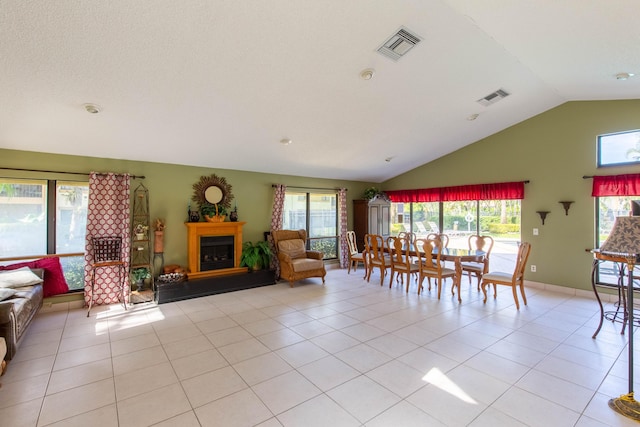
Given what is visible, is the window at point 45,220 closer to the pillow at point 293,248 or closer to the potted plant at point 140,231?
the potted plant at point 140,231

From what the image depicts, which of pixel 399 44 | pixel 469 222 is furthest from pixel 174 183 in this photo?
pixel 469 222

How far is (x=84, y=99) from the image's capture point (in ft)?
10.3

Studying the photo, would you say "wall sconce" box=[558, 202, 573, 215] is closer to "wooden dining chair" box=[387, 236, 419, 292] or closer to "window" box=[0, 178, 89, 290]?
"wooden dining chair" box=[387, 236, 419, 292]

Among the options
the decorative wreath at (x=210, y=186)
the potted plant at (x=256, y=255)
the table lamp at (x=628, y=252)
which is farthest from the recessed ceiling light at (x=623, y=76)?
the decorative wreath at (x=210, y=186)

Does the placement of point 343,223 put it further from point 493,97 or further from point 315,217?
point 493,97

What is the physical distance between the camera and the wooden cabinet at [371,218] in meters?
7.45

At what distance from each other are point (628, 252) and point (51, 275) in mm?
6427

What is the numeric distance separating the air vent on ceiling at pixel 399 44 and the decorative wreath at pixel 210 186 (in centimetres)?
395

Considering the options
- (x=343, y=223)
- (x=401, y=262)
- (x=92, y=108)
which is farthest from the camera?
(x=343, y=223)

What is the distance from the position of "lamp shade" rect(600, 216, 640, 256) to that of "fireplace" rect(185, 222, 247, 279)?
515cm

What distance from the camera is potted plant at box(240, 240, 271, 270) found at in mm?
5656

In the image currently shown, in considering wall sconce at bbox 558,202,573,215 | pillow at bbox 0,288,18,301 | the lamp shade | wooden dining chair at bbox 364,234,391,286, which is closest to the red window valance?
wall sconce at bbox 558,202,573,215

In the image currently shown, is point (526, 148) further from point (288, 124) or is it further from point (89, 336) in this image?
point (89, 336)

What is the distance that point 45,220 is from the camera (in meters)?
4.32
